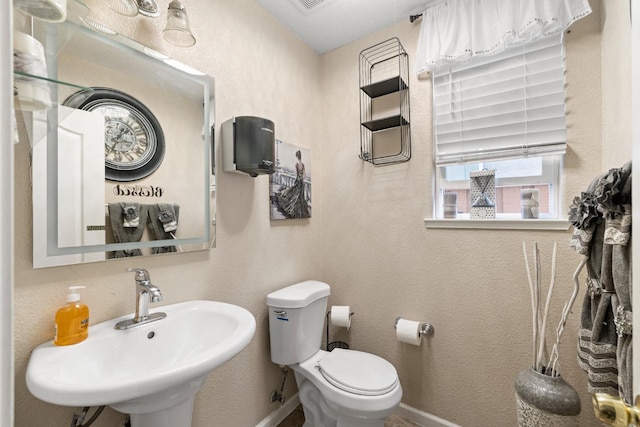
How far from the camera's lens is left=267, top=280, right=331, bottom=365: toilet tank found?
1.48 meters

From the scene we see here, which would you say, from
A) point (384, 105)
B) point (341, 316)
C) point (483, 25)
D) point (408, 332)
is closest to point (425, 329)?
point (408, 332)

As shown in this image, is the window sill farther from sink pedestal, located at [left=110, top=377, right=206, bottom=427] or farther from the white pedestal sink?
sink pedestal, located at [left=110, top=377, right=206, bottom=427]

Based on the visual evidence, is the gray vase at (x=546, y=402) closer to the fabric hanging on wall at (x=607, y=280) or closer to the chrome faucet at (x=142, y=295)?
the fabric hanging on wall at (x=607, y=280)

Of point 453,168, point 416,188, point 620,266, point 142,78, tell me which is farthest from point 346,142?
point 620,266

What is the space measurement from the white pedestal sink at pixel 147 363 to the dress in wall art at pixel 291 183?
732 mm

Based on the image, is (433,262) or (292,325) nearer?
(292,325)

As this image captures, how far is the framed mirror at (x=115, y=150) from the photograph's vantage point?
841 millimetres

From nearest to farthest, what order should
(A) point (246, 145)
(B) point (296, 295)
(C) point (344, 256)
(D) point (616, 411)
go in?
(D) point (616, 411), (A) point (246, 145), (B) point (296, 295), (C) point (344, 256)

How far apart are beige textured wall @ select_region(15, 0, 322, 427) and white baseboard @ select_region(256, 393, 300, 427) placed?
42mm

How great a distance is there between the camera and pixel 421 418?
1.61 meters

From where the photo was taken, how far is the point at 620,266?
2.27 ft


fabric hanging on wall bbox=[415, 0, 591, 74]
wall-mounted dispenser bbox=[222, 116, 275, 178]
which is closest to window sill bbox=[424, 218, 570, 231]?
fabric hanging on wall bbox=[415, 0, 591, 74]

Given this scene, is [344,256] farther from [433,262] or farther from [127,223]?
[127,223]

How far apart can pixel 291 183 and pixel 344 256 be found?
2.08ft
